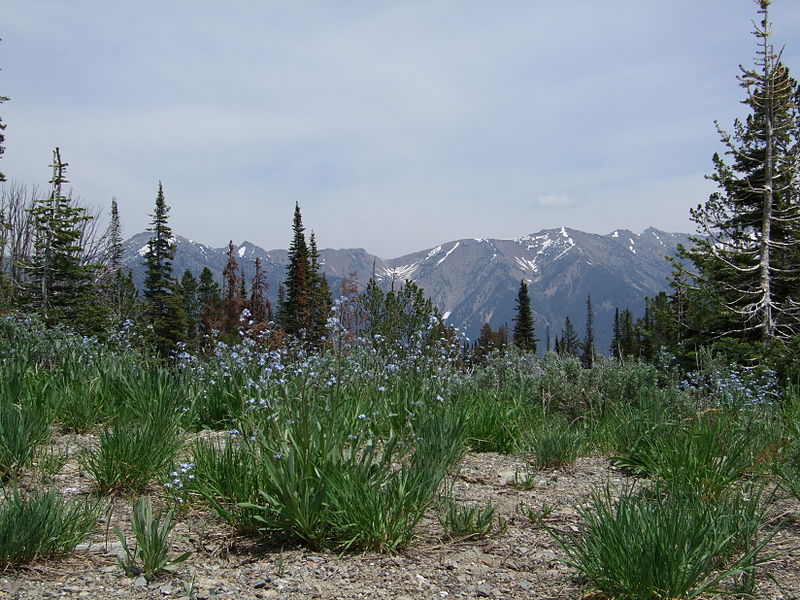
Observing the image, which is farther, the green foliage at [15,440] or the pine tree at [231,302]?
the pine tree at [231,302]

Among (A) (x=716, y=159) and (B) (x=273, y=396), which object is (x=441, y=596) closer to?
(B) (x=273, y=396)

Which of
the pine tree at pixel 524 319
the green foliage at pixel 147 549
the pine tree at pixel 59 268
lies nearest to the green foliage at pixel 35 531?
the green foliage at pixel 147 549

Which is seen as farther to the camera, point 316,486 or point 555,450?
point 555,450

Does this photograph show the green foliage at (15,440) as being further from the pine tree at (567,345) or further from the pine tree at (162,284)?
the pine tree at (162,284)

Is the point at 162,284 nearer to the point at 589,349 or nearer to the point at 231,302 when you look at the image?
the point at 231,302

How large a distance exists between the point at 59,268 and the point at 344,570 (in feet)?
95.9

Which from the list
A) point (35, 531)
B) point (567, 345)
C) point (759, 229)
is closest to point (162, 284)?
point (567, 345)

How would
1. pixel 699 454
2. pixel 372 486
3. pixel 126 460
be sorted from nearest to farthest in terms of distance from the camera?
pixel 372 486
pixel 126 460
pixel 699 454

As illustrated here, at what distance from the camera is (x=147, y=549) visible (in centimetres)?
305

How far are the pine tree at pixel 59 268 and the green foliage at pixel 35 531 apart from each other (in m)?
26.3

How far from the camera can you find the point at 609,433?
6.40 m

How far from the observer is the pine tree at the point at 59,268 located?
89.1ft

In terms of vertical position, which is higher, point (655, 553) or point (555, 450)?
point (655, 553)

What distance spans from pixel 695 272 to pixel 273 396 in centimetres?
1881
